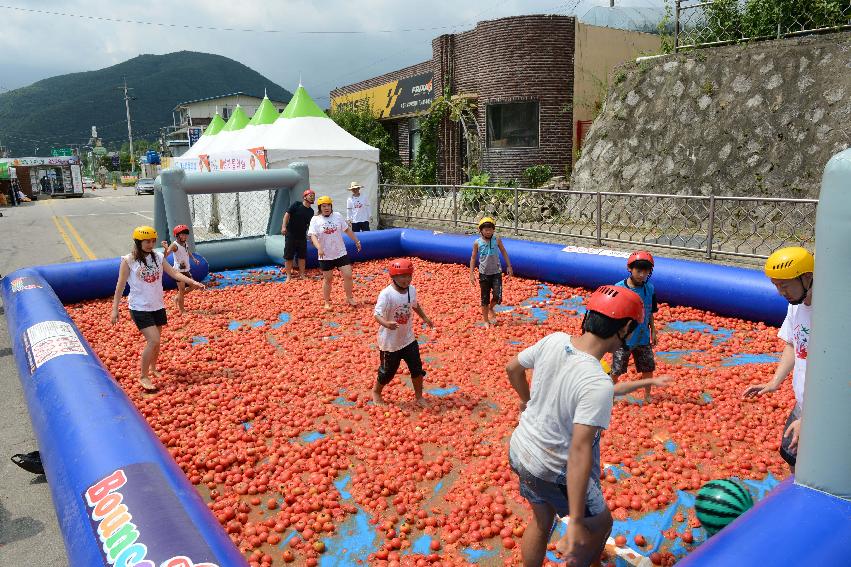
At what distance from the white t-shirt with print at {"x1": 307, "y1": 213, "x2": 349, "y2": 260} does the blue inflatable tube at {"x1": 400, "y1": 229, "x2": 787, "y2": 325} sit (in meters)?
3.97

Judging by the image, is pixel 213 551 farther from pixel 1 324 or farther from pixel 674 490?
pixel 1 324

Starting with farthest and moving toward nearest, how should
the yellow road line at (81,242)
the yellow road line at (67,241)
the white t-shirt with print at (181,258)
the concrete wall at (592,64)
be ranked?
the concrete wall at (592,64) < the yellow road line at (81,242) < the yellow road line at (67,241) < the white t-shirt with print at (181,258)

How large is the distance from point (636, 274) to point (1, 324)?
1089 centimetres

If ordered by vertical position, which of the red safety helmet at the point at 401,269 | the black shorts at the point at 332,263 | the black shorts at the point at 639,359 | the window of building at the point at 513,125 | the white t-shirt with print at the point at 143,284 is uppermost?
the window of building at the point at 513,125

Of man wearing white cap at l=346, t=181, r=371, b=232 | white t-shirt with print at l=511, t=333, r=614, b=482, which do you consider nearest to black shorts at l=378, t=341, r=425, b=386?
white t-shirt with print at l=511, t=333, r=614, b=482

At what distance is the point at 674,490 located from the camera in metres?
5.02

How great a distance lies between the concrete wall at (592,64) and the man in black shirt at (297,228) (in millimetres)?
13486

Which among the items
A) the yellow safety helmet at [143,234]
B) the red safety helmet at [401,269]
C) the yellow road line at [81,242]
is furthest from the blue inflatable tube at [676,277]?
the yellow road line at [81,242]

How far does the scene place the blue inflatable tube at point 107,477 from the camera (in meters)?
3.32

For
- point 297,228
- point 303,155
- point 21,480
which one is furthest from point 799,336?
point 303,155

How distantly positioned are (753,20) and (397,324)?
16.3 m

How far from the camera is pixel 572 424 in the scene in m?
3.11

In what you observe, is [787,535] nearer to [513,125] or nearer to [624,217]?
[624,217]

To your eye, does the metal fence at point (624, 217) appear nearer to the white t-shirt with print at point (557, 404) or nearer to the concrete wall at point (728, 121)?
the concrete wall at point (728, 121)
